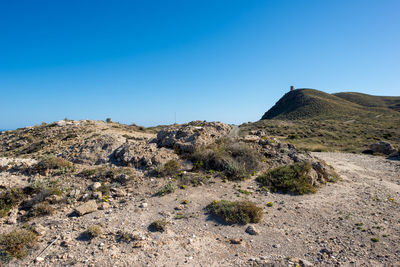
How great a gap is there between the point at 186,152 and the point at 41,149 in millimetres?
9187

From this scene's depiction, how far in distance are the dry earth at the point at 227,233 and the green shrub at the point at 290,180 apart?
42cm

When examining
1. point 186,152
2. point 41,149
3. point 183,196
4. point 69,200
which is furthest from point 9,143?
point 183,196

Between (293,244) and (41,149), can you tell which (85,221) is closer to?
(293,244)

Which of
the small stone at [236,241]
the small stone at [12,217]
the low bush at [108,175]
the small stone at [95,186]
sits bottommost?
the small stone at [236,241]

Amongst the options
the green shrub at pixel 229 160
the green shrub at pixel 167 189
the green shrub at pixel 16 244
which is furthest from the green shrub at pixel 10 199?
the green shrub at pixel 229 160

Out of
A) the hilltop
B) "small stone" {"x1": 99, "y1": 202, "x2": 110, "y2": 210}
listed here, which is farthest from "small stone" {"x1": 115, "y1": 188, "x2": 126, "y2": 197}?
the hilltop

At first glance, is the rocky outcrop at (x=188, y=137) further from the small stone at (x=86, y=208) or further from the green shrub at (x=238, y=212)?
the small stone at (x=86, y=208)

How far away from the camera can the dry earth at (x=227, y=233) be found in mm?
4094

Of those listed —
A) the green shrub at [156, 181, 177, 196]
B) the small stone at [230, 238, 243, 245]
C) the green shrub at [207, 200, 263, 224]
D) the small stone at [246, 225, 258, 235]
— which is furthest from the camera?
the green shrub at [156, 181, 177, 196]

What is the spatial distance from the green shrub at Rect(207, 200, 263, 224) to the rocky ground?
0.60ft

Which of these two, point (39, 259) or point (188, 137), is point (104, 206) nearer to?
point (39, 259)

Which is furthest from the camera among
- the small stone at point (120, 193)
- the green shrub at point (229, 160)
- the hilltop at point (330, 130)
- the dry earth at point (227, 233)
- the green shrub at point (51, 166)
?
the hilltop at point (330, 130)

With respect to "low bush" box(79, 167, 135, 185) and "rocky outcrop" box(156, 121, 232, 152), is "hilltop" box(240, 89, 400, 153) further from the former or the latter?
"low bush" box(79, 167, 135, 185)

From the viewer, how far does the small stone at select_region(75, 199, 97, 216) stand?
552 centimetres
